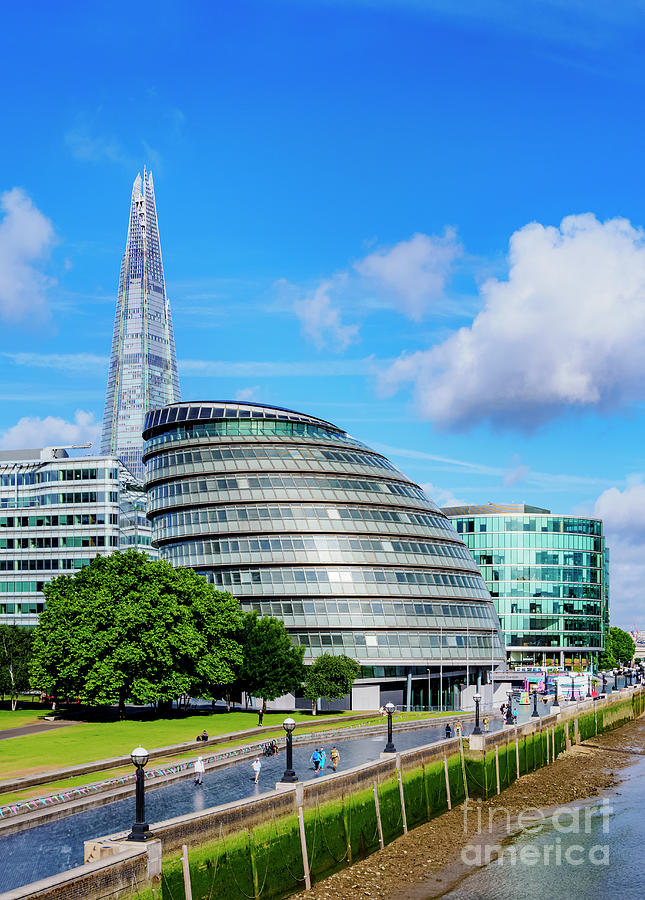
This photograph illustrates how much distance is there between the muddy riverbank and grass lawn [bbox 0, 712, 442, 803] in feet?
50.4

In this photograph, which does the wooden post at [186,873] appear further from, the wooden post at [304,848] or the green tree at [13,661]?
the green tree at [13,661]

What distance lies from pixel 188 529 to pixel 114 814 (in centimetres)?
7307

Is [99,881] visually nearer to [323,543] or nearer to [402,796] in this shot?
[402,796]

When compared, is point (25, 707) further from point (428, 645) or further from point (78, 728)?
point (428, 645)

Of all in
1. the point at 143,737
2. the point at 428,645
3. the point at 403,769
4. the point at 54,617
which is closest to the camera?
the point at 403,769

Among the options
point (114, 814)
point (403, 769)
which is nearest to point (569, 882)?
point (403, 769)

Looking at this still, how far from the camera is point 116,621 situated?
8181 centimetres

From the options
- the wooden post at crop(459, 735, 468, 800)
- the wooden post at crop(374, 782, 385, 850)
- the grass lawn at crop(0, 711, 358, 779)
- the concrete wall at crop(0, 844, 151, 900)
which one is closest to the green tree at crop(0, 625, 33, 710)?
the grass lawn at crop(0, 711, 358, 779)

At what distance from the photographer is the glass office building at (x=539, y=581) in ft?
635

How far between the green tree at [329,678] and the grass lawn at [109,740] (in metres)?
2.37

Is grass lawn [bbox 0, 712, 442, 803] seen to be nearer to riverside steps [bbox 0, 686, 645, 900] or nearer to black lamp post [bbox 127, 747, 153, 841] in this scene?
riverside steps [bbox 0, 686, 645, 900]

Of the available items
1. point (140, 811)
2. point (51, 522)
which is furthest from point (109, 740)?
point (51, 522)

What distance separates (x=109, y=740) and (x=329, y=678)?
31174mm

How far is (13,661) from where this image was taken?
4146 inches
